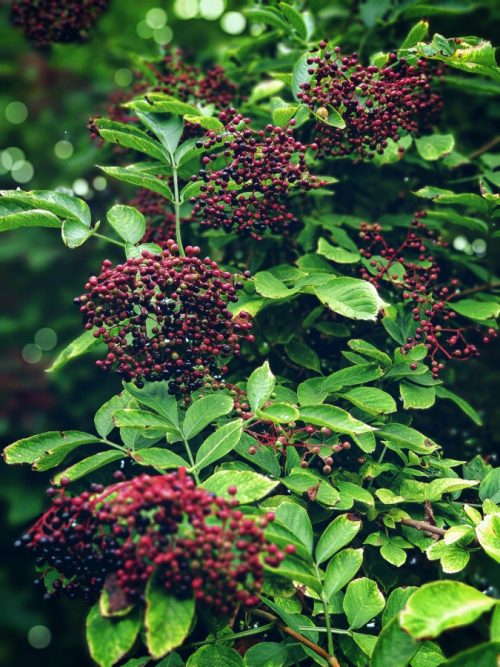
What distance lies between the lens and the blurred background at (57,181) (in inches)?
130

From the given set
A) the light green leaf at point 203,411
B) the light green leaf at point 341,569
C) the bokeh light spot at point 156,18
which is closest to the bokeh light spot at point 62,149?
the bokeh light spot at point 156,18

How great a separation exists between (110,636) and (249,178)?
1271 millimetres

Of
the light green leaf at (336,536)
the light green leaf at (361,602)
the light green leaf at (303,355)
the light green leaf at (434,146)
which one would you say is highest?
the light green leaf at (434,146)

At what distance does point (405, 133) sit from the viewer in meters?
2.35

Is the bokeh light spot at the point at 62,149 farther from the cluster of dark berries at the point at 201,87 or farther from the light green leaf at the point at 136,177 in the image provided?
the light green leaf at the point at 136,177

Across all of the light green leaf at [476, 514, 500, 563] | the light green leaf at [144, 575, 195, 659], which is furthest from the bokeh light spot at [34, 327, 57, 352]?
the light green leaf at [476, 514, 500, 563]

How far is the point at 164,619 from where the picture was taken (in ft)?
3.97

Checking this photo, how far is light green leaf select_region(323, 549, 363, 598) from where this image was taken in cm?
157

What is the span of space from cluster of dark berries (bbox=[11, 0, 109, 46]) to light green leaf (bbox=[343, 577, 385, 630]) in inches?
117

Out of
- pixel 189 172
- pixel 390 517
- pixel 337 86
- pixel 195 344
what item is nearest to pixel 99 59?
pixel 189 172

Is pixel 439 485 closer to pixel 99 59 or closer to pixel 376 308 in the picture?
pixel 376 308

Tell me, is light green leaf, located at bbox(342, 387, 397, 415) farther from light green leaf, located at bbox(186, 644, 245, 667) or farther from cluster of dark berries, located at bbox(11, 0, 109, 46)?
cluster of dark berries, located at bbox(11, 0, 109, 46)

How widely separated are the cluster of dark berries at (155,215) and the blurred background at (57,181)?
662mm

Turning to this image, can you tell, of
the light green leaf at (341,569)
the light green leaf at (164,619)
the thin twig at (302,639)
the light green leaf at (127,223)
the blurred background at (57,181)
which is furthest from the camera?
the blurred background at (57,181)
